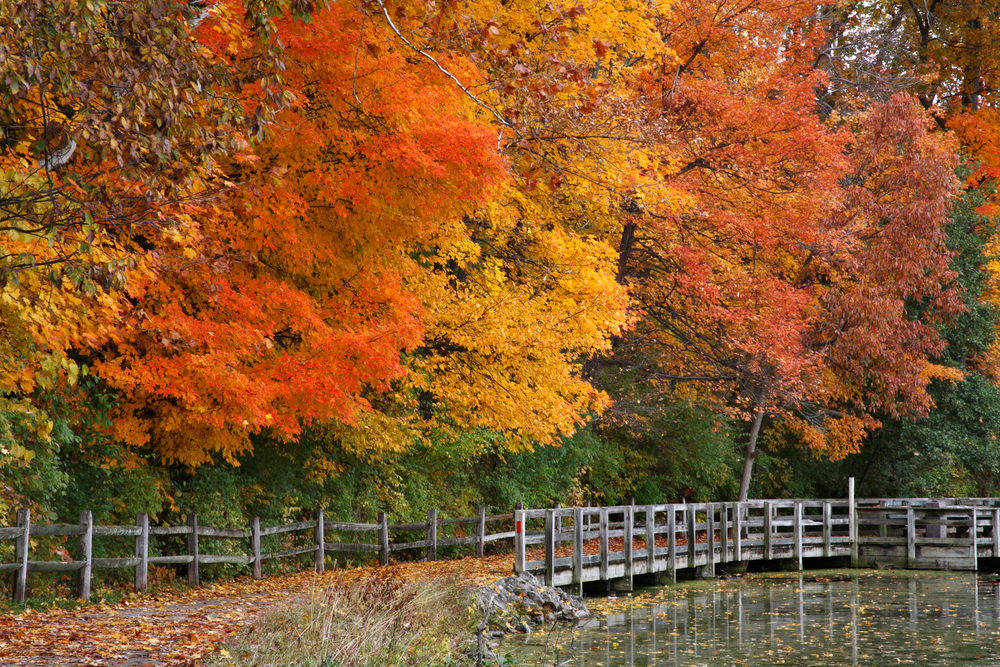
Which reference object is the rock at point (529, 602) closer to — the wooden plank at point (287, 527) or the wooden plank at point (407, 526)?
the wooden plank at point (407, 526)

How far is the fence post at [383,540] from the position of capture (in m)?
16.3

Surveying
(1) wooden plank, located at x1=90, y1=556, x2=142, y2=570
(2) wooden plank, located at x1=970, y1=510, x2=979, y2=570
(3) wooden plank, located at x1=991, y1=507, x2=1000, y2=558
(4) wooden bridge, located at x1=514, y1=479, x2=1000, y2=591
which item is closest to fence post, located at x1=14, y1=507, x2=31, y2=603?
(1) wooden plank, located at x1=90, y1=556, x2=142, y2=570

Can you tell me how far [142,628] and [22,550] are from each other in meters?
2.13

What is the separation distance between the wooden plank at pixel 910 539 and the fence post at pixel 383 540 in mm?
11497

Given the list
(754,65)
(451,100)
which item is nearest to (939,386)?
(754,65)

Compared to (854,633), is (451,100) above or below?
above

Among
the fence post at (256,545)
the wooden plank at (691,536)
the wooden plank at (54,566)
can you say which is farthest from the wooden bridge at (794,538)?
the wooden plank at (54,566)

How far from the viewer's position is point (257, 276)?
12383 mm

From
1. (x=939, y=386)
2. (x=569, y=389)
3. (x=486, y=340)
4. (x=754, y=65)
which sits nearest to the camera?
(x=486, y=340)

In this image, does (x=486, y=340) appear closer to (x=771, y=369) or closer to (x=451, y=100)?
(x=451, y=100)

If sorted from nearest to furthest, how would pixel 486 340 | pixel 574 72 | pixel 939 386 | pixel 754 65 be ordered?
pixel 574 72, pixel 486 340, pixel 754 65, pixel 939 386

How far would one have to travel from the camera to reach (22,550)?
10.5 metres

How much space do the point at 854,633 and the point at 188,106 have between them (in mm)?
10237

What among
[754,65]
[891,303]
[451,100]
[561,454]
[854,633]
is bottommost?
[854,633]
